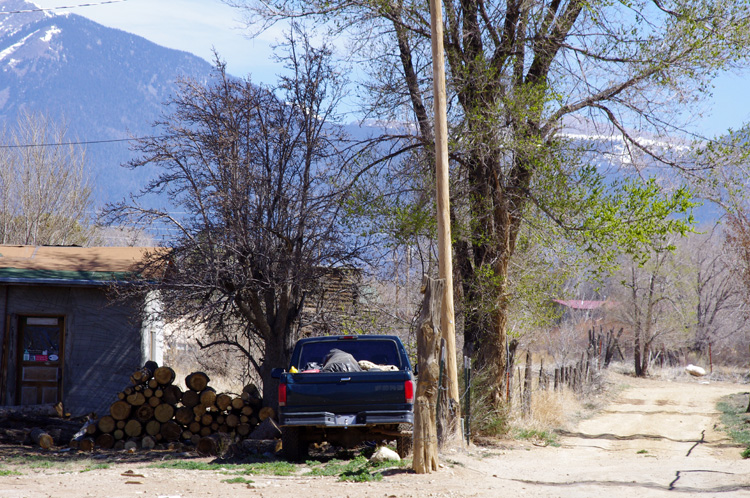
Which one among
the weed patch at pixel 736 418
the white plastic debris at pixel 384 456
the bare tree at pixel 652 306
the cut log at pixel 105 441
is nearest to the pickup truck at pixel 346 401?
the white plastic debris at pixel 384 456

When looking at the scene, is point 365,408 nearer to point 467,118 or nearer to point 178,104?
point 467,118

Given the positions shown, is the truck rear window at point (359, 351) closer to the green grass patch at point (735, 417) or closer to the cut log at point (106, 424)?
the cut log at point (106, 424)

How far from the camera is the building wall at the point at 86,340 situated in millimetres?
16141

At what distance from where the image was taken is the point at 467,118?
13.7m

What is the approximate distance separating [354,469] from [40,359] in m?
10.3

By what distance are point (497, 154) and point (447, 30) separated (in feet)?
8.83

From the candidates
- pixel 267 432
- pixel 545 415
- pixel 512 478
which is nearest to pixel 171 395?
pixel 267 432

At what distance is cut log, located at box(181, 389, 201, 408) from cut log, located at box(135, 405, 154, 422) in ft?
2.19

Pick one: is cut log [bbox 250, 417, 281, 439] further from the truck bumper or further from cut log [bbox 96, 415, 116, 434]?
cut log [bbox 96, 415, 116, 434]

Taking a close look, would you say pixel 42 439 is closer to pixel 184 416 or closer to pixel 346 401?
pixel 184 416

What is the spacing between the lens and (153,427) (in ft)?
45.3

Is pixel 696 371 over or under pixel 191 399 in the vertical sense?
under

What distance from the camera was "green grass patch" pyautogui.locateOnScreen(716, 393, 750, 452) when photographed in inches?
576

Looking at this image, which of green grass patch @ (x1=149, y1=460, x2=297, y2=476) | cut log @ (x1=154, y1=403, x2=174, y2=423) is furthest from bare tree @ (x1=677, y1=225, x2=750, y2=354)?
green grass patch @ (x1=149, y1=460, x2=297, y2=476)
